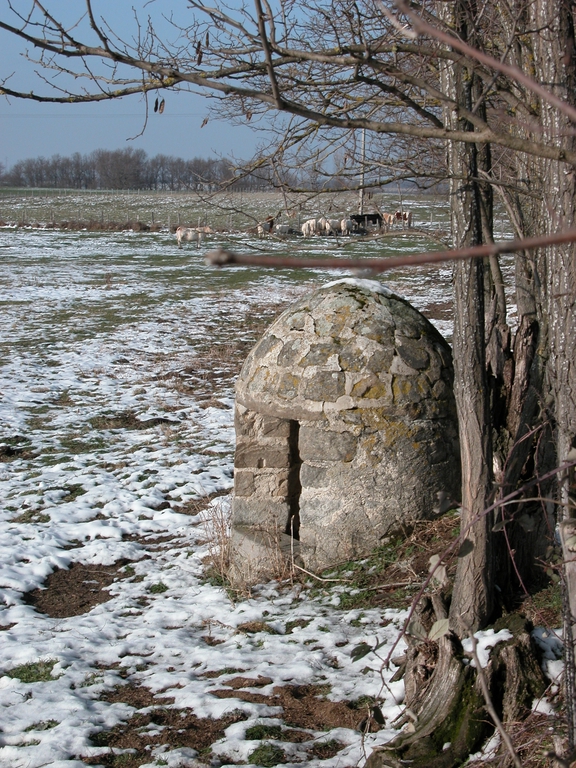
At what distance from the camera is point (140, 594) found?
5523mm

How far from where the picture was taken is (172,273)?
24.7m

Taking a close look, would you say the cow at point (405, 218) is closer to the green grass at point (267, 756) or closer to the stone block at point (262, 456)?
the stone block at point (262, 456)

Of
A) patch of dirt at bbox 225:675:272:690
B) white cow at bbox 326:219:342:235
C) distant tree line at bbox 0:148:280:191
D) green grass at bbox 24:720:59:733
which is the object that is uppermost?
distant tree line at bbox 0:148:280:191

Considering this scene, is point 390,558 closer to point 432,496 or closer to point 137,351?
point 432,496

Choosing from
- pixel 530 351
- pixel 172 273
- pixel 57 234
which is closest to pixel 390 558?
pixel 530 351

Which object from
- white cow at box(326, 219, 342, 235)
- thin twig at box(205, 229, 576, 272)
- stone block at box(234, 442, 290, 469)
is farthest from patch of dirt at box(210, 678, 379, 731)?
thin twig at box(205, 229, 576, 272)

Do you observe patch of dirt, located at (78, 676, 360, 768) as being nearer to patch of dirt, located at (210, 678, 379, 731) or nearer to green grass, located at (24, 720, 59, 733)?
patch of dirt, located at (210, 678, 379, 731)

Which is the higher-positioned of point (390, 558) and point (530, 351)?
point (530, 351)

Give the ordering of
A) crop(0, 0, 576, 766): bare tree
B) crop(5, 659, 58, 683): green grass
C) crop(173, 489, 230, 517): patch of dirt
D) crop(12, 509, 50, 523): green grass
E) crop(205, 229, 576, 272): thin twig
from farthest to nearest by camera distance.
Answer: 1. crop(173, 489, 230, 517): patch of dirt
2. crop(12, 509, 50, 523): green grass
3. crop(5, 659, 58, 683): green grass
4. crop(0, 0, 576, 766): bare tree
5. crop(205, 229, 576, 272): thin twig

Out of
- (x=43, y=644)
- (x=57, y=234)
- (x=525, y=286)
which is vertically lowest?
(x=43, y=644)

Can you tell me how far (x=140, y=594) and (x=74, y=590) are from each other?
1.88 feet

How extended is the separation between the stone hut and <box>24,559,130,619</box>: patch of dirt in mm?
1100

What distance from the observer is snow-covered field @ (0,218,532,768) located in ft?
12.0

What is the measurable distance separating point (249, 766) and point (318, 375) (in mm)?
2576
